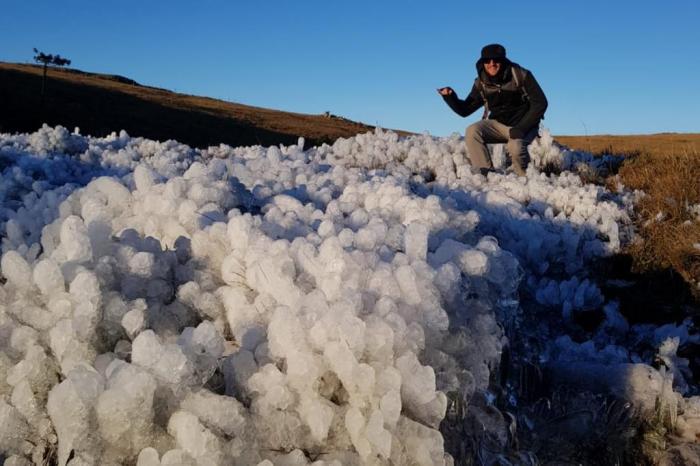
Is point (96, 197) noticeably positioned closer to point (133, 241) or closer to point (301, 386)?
point (133, 241)

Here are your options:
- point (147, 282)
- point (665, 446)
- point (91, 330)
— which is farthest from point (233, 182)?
point (665, 446)

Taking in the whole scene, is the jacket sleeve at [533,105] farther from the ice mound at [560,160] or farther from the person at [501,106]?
the ice mound at [560,160]

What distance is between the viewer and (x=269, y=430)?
2221 millimetres

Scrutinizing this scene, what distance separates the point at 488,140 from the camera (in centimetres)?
927

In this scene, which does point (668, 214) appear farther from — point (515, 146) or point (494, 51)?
point (494, 51)

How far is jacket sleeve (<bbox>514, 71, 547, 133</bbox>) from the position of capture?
8555 mm

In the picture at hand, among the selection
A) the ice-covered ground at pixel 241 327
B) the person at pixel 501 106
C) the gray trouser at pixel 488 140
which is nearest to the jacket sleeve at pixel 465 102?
the person at pixel 501 106

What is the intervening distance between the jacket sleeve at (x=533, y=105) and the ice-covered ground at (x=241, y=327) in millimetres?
5043

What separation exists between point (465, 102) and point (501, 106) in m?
0.58

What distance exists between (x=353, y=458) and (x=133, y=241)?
1.55 metres

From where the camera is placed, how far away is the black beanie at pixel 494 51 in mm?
8312

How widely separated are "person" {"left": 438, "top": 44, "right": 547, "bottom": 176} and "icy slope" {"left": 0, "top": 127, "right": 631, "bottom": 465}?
5.03m

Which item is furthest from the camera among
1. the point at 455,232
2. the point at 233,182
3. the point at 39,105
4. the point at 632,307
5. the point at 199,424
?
the point at 39,105

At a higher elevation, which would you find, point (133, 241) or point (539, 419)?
point (133, 241)
